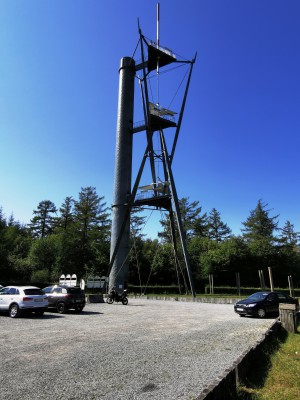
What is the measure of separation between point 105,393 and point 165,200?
29.0m

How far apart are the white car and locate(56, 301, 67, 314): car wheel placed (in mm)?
1911

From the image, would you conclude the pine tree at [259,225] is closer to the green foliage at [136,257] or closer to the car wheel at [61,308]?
the green foliage at [136,257]

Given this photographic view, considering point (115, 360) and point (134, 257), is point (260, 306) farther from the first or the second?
point (134, 257)

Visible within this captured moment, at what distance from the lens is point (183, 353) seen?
8461 millimetres

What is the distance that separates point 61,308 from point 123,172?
19.6 meters

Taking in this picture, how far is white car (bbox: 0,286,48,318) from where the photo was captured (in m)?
16.4

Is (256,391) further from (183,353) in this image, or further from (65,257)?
(65,257)

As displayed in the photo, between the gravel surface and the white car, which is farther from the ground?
the white car

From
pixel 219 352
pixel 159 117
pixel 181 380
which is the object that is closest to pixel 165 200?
pixel 159 117

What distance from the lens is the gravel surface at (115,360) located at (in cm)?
564

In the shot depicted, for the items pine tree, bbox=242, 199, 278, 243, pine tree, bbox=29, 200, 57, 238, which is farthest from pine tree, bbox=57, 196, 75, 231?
pine tree, bbox=242, 199, 278, 243

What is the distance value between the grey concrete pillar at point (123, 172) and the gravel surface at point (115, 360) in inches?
850

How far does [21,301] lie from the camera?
53.9 ft

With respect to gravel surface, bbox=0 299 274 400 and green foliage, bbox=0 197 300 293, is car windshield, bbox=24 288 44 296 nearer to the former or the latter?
gravel surface, bbox=0 299 274 400
